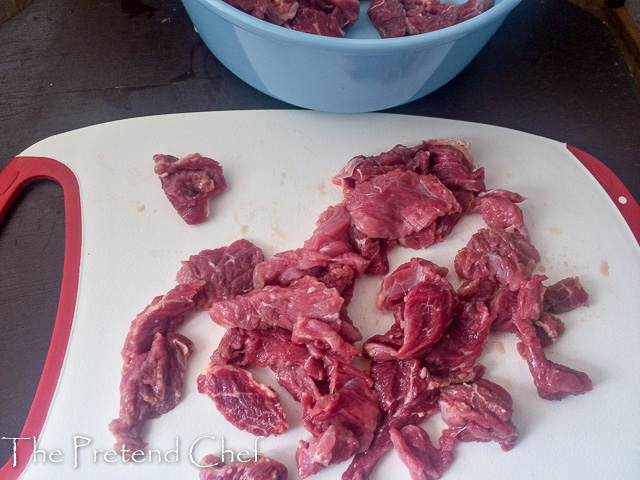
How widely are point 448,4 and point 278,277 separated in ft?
6.49

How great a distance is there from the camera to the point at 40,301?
262 centimetres

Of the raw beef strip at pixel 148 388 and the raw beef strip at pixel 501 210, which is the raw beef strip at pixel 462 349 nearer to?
the raw beef strip at pixel 501 210

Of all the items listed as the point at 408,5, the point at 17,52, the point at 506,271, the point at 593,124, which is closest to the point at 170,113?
the point at 17,52

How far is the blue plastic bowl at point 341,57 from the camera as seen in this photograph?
7.65 feet

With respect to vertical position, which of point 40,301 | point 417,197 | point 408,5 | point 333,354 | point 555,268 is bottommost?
point 40,301

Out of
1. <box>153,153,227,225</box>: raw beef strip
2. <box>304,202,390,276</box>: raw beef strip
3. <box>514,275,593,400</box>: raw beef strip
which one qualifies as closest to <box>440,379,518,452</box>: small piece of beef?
<box>514,275,593,400</box>: raw beef strip

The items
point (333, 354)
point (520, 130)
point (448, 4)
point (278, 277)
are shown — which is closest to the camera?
point (333, 354)

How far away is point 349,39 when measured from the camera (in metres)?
2.34

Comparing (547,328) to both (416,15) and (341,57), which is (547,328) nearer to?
(341,57)

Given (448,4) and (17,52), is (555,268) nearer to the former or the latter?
(448,4)

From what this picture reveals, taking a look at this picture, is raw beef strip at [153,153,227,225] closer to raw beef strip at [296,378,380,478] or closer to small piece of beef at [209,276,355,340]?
small piece of beef at [209,276,355,340]

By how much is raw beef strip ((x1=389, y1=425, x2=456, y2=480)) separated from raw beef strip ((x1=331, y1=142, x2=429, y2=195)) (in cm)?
135

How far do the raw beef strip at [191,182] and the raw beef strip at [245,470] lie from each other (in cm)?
126

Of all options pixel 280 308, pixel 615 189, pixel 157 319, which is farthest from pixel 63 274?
pixel 615 189
